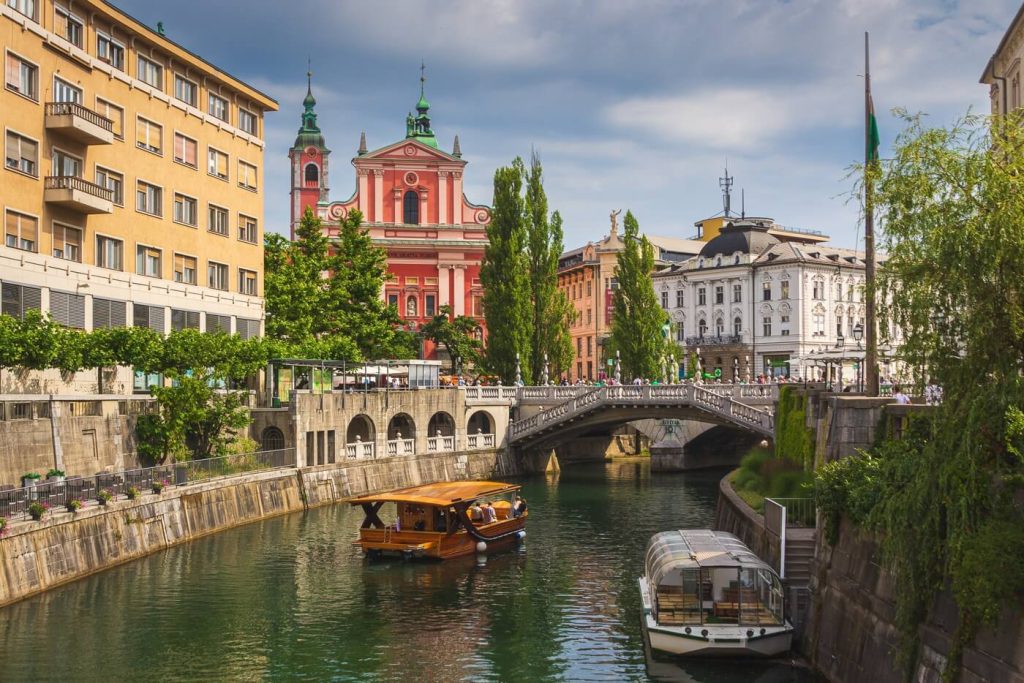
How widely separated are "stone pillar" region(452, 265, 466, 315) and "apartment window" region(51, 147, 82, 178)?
56.3 metres

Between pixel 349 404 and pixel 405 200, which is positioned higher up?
pixel 405 200

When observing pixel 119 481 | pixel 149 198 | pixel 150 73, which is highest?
pixel 150 73

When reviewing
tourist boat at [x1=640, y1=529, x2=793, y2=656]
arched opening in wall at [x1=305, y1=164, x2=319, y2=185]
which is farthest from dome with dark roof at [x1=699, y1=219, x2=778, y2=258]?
tourist boat at [x1=640, y1=529, x2=793, y2=656]

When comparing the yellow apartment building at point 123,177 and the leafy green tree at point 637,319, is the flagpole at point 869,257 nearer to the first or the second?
the yellow apartment building at point 123,177

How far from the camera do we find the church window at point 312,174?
164 metres

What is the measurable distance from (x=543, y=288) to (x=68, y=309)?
127ft

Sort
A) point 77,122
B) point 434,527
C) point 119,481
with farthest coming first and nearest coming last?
point 77,122, point 434,527, point 119,481

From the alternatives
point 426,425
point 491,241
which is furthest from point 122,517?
point 491,241

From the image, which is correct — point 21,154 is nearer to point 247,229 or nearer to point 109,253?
point 109,253

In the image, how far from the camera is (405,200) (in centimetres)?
10988

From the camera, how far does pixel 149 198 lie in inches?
2349

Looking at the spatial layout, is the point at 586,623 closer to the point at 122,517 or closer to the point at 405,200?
the point at 122,517

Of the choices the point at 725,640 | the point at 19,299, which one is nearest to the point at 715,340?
the point at 19,299

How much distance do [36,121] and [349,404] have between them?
23293 mm
